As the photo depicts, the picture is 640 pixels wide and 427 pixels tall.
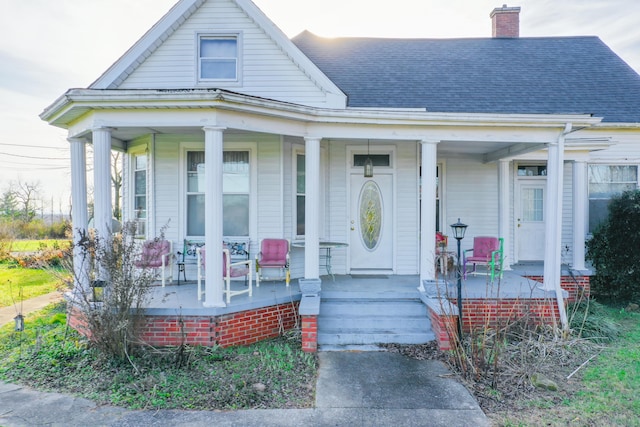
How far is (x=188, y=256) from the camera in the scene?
7.30 metres

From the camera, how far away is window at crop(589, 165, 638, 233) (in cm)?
933

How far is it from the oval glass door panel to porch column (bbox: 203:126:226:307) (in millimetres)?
3552

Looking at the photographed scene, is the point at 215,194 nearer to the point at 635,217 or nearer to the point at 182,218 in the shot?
the point at 182,218

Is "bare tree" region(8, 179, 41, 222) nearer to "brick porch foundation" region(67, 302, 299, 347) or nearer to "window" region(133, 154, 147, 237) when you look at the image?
"window" region(133, 154, 147, 237)

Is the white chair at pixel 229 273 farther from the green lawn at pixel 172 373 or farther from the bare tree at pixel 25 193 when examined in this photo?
the bare tree at pixel 25 193

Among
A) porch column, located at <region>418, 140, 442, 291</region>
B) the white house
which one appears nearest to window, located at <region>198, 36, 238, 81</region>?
the white house

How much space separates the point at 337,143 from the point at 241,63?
2493 millimetres

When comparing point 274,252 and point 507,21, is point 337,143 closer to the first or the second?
point 274,252

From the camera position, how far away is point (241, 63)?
24.2ft

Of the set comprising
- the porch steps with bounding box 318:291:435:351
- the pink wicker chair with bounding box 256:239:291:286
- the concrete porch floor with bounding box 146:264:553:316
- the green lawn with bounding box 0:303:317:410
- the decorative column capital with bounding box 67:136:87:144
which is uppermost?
the decorative column capital with bounding box 67:136:87:144

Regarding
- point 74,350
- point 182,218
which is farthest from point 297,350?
point 182,218

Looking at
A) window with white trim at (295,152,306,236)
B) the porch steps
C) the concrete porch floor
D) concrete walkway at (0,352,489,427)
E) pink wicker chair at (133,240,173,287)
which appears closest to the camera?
concrete walkway at (0,352,489,427)

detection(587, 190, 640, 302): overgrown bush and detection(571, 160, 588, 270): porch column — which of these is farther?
detection(571, 160, 588, 270): porch column

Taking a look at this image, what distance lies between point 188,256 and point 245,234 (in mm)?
1182
